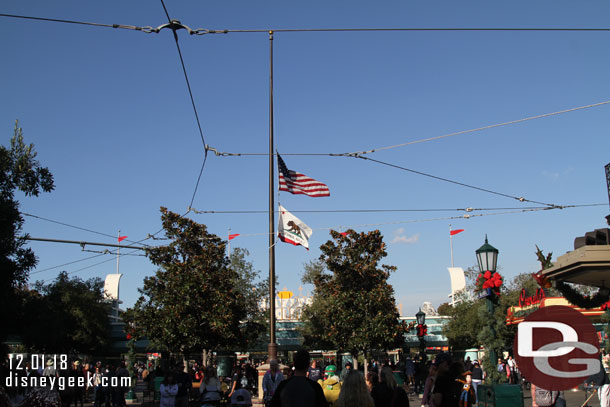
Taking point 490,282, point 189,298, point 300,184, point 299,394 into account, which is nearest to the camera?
point 299,394

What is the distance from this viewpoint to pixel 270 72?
2056cm

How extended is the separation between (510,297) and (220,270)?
37078 millimetres

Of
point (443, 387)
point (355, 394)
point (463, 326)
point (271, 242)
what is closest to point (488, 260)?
point (443, 387)

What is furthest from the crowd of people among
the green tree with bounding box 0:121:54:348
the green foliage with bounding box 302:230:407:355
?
the green foliage with bounding box 302:230:407:355

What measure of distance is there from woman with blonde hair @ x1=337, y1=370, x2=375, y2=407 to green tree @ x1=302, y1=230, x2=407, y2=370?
2726 centimetres

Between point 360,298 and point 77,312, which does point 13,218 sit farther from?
point 77,312

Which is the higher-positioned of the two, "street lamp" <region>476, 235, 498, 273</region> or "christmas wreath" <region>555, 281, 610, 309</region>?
"street lamp" <region>476, 235, 498, 273</region>

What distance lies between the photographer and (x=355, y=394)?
6.04 meters

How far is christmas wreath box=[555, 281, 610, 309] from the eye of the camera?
11.9m

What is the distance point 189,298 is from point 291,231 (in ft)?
45.6

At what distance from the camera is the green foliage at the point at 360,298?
109 ft

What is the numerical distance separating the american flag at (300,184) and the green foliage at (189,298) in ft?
40.5

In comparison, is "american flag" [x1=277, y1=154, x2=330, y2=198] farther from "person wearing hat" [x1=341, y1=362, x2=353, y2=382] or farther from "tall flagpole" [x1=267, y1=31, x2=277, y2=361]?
"person wearing hat" [x1=341, y1=362, x2=353, y2=382]

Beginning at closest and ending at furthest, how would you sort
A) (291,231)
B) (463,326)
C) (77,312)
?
1. (291,231)
2. (77,312)
3. (463,326)
